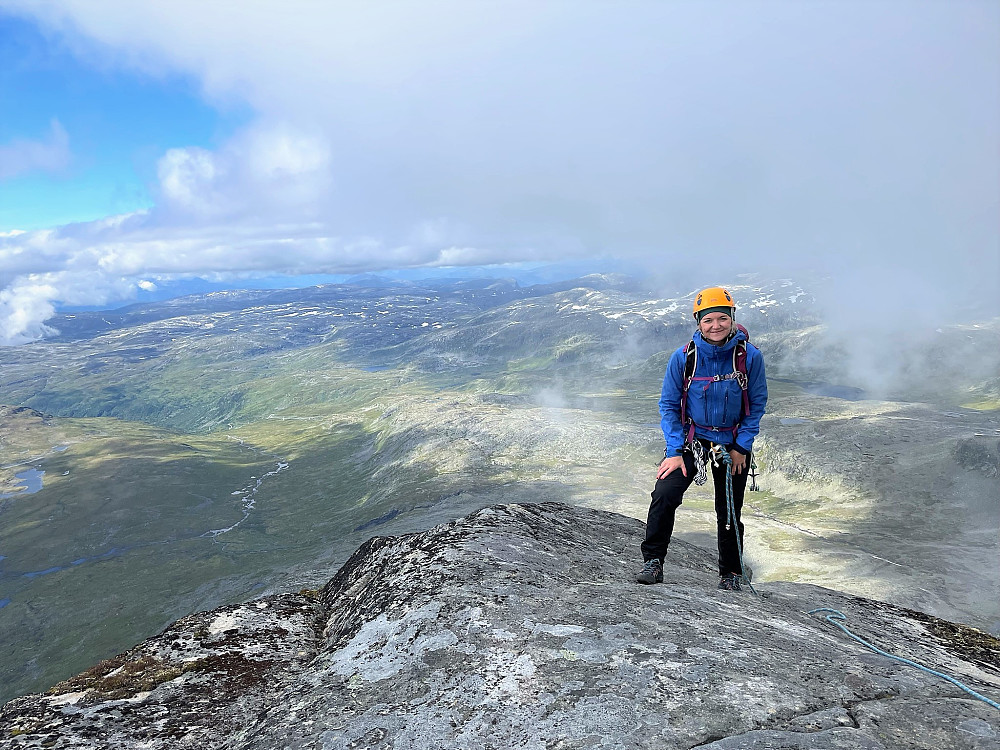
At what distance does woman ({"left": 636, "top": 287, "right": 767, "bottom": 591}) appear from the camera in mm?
11547

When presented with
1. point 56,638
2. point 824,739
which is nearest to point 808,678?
point 824,739

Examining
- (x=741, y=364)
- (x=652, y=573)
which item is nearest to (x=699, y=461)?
(x=741, y=364)

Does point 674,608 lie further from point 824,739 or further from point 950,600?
point 950,600

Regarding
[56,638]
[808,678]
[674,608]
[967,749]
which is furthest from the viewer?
[56,638]

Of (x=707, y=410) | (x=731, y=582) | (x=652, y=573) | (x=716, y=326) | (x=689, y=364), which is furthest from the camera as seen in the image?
(x=731, y=582)

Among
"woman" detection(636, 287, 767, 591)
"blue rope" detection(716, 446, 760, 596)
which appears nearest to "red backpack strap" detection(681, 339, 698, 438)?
"woman" detection(636, 287, 767, 591)

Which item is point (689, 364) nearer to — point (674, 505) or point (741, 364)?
point (741, 364)

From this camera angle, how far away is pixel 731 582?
44.1 feet

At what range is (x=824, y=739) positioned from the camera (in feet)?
20.7

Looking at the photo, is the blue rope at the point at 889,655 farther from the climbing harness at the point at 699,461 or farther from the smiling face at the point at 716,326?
the smiling face at the point at 716,326

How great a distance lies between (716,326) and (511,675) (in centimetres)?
806

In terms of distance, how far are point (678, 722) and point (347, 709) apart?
15.0ft

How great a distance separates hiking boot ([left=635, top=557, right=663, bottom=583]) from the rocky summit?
534mm

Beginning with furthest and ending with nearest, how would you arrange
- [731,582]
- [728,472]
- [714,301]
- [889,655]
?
[731,582] → [728,472] → [714,301] → [889,655]
